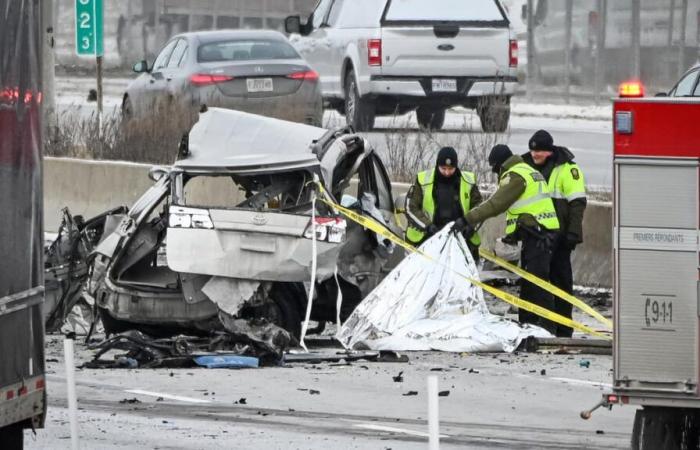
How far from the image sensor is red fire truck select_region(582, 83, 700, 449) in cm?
850

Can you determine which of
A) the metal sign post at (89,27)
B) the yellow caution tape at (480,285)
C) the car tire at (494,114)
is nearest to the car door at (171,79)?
the metal sign post at (89,27)

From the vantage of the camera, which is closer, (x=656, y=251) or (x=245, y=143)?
(x=656, y=251)

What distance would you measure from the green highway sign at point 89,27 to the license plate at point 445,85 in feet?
15.6

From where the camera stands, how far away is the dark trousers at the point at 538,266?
14539 millimetres

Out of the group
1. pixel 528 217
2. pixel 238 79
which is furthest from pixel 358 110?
pixel 528 217

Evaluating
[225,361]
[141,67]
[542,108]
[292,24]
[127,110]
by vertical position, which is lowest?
[225,361]

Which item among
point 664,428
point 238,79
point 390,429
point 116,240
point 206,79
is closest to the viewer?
point 664,428

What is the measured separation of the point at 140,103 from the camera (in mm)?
25000

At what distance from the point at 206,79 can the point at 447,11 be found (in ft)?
12.4

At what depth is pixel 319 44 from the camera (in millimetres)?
28031

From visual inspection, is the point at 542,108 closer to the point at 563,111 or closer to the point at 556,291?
the point at 563,111

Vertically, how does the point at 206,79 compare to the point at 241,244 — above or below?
above

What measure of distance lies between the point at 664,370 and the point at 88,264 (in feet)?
19.6

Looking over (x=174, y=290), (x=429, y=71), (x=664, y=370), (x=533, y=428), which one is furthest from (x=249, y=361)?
(x=429, y=71)
